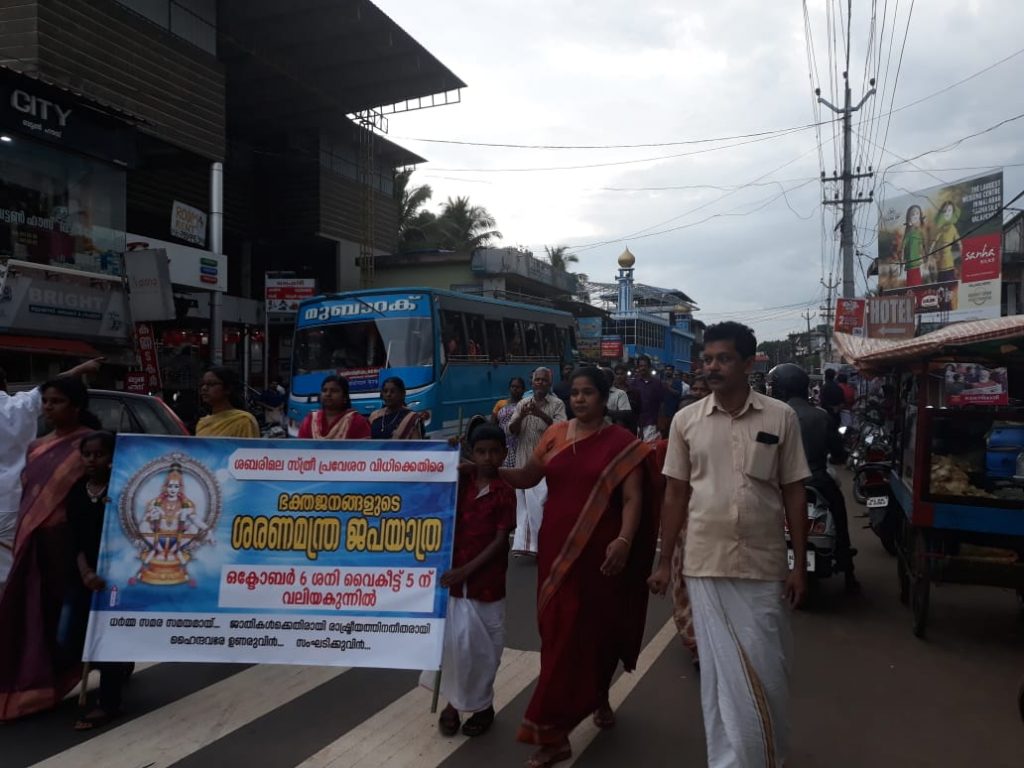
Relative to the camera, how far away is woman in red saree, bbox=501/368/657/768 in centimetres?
347

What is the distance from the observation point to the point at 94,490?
4.18m

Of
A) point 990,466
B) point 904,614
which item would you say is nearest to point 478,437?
point 904,614

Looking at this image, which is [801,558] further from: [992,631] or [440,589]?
[992,631]

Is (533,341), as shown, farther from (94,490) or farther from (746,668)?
(746,668)

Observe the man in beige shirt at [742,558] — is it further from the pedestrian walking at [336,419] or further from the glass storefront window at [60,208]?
the glass storefront window at [60,208]

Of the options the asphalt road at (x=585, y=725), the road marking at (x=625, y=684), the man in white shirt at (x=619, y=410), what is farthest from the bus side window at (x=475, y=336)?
the asphalt road at (x=585, y=725)

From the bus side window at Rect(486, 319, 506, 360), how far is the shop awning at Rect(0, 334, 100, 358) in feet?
22.7

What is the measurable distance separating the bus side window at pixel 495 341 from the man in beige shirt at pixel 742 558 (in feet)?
40.7

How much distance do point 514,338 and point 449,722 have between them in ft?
44.3

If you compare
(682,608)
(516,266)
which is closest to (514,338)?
(682,608)

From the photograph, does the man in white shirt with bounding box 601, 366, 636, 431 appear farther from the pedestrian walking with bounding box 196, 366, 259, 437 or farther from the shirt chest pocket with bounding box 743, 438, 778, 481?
the shirt chest pocket with bounding box 743, 438, 778, 481

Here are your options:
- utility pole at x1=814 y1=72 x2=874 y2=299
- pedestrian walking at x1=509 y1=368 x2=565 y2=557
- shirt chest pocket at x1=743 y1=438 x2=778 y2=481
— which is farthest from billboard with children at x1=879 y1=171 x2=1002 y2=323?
shirt chest pocket at x1=743 y1=438 x2=778 y2=481

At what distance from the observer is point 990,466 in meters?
7.11

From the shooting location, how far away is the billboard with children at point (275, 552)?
3.93m
